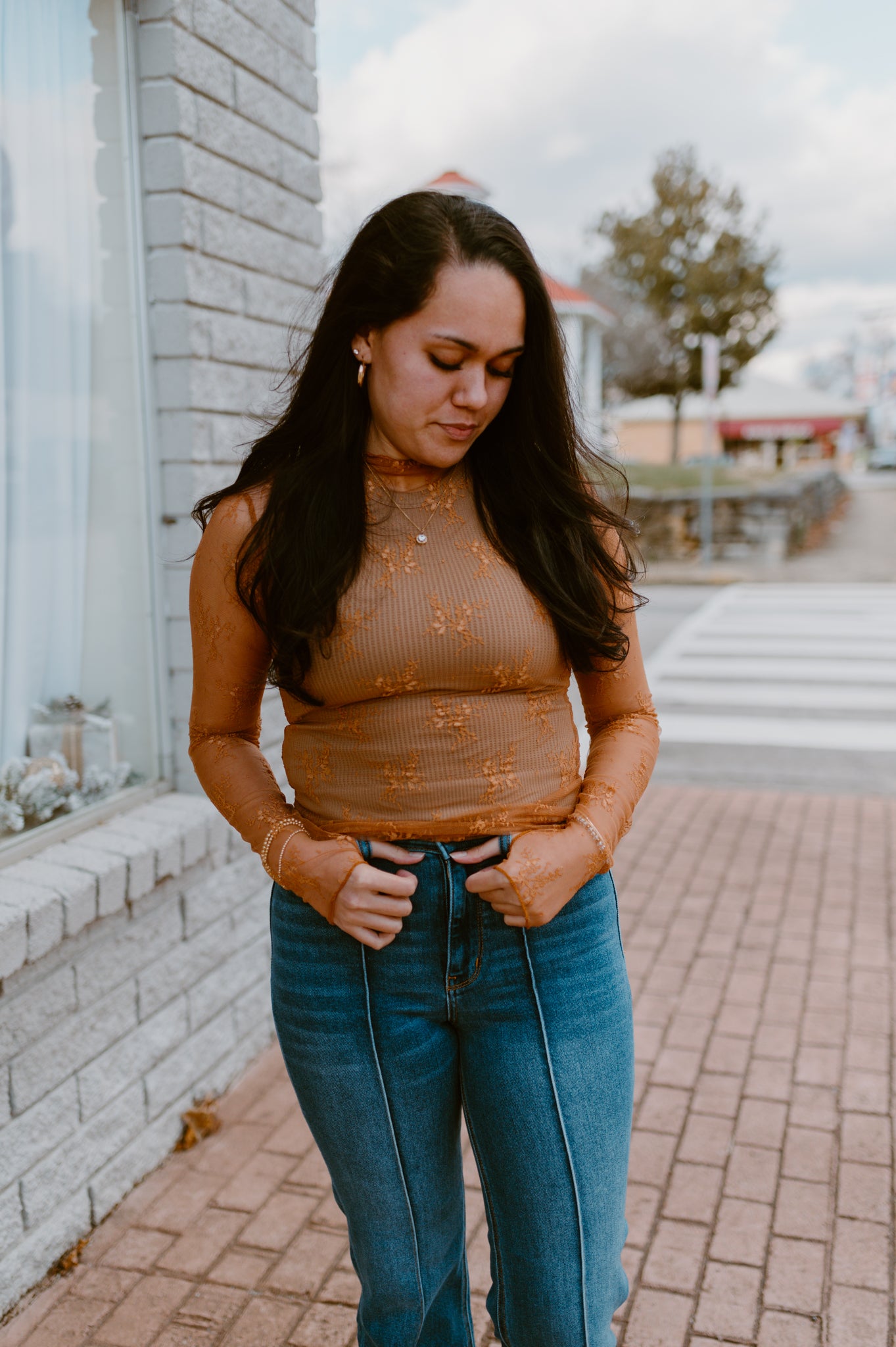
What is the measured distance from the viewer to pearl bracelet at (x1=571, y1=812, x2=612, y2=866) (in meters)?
1.52

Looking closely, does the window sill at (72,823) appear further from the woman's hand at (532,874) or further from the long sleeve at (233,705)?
the woman's hand at (532,874)

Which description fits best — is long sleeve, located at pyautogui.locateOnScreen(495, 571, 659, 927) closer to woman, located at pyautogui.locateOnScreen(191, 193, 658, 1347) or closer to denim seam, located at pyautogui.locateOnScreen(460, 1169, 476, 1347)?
woman, located at pyautogui.locateOnScreen(191, 193, 658, 1347)

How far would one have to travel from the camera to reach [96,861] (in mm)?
2594

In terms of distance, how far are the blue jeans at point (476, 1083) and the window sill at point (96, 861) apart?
0.92 meters

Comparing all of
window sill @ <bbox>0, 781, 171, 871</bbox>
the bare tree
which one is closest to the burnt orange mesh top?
window sill @ <bbox>0, 781, 171, 871</bbox>

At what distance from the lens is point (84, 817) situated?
2826mm

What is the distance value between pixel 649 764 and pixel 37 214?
2050 mm

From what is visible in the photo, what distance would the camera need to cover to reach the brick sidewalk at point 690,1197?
93.2 inches

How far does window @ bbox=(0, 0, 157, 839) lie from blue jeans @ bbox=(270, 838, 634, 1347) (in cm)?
139

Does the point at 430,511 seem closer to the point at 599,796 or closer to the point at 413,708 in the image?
the point at 413,708

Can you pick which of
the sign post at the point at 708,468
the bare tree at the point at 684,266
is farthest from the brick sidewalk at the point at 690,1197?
the bare tree at the point at 684,266

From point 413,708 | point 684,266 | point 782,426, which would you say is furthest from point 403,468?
point 782,426

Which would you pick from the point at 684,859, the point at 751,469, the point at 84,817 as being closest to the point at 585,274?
the point at 751,469

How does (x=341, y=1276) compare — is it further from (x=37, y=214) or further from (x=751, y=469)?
(x=751, y=469)
